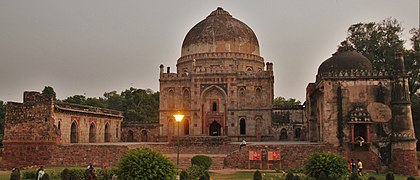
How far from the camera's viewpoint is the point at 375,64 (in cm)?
3253

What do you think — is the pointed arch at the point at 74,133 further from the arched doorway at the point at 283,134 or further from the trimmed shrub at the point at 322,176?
the trimmed shrub at the point at 322,176

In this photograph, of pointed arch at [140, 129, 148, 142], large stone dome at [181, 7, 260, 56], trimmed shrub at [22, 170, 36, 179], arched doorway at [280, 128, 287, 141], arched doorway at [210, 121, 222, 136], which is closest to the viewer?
trimmed shrub at [22, 170, 36, 179]

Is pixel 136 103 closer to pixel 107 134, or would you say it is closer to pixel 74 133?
pixel 107 134

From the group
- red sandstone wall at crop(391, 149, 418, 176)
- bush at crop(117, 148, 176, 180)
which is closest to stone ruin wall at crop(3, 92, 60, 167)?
bush at crop(117, 148, 176, 180)

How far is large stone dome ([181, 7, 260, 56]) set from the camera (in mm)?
36562

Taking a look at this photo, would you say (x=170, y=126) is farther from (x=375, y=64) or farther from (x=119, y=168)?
(x=119, y=168)

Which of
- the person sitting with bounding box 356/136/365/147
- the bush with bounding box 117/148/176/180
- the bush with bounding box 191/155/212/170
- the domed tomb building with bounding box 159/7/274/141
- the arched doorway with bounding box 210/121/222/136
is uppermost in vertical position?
the domed tomb building with bounding box 159/7/274/141

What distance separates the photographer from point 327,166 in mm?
16156

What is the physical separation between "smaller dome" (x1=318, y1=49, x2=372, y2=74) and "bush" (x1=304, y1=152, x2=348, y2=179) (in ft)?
34.6

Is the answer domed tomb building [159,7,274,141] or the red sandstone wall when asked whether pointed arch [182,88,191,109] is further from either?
the red sandstone wall

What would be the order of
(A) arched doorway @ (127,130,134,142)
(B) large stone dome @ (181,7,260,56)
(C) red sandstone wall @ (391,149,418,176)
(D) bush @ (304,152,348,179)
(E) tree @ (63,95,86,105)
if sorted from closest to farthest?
(D) bush @ (304,152,348,179) → (C) red sandstone wall @ (391,149,418,176) → (B) large stone dome @ (181,7,260,56) → (A) arched doorway @ (127,130,134,142) → (E) tree @ (63,95,86,105)

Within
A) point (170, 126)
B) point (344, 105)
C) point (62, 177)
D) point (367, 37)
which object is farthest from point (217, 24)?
point (62, 177)

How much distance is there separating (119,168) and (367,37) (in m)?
26.0

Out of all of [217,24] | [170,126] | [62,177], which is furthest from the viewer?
[217,24]
